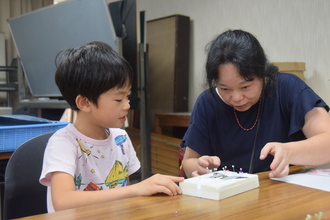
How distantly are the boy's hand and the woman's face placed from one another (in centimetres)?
45

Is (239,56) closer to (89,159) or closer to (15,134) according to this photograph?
(89,159)

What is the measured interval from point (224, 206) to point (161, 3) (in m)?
3.45

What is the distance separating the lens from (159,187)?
0.83m

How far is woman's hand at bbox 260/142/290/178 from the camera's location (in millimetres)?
976

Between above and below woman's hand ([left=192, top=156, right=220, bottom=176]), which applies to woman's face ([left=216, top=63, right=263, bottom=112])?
above

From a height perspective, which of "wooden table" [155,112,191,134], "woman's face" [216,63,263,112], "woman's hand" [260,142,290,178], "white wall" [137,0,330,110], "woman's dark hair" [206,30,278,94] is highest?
"white wall" [137,0,330,110]

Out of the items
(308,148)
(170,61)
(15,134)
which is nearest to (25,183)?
(15,134)

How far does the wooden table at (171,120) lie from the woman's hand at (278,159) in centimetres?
217

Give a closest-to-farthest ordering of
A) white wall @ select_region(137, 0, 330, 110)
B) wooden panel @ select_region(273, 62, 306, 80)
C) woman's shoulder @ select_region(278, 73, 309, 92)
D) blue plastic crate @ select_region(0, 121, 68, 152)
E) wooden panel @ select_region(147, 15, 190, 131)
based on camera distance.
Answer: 1. woman's shoulder @ select_region(278, 73, 309, 92)
2. blue plastic crate @ select_region(0, 121, 68, 152)
3. wooden panel @ select_region(273, 62, 306, 80)
4. white wall @ select_region(137, 0, 330, 110)
5. wooden panel @ select_region(147, 15, 190, 131)

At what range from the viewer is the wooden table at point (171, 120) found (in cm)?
324

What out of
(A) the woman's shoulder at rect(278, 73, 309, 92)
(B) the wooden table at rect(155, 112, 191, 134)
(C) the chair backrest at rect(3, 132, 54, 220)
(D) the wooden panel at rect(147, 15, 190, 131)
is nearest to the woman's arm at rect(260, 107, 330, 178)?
(A) the woman's shoulder at rect(278, 73, 309, 92)

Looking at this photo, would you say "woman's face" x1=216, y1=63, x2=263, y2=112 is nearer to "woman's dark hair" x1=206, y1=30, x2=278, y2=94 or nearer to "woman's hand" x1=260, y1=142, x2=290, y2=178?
"woman's dark hair" x1=206, y1=30, x2=278, y2=94

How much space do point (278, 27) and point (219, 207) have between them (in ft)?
7.87

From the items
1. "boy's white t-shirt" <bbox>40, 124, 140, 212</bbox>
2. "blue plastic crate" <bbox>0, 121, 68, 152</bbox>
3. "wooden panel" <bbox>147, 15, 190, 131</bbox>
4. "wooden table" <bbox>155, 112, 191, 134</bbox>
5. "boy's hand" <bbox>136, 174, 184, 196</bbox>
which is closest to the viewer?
"boy's hand" <bbox>136, 174, 184, 196</bbox>
